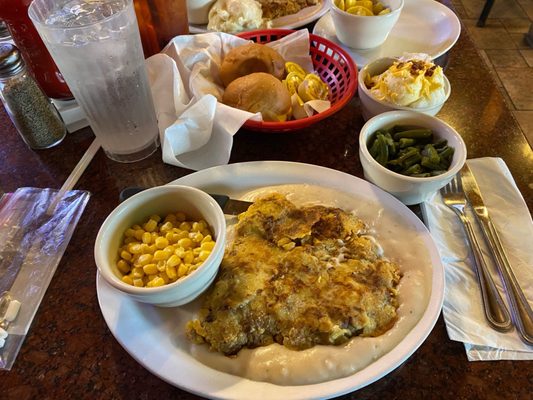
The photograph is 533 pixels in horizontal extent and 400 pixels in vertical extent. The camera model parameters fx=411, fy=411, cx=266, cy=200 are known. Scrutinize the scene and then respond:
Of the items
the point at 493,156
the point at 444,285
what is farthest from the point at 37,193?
the point at 493,156

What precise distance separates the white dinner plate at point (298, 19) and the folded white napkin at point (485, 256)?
71 centimetres

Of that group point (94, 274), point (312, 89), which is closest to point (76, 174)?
point (94, 274)

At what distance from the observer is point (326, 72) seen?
119 cm

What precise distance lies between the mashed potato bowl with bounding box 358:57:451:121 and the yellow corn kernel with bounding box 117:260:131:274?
0.65 meters

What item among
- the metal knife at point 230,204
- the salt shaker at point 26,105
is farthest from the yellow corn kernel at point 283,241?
the salt shaker at point 26,105

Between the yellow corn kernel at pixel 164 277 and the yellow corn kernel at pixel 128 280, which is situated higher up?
the yellow corn kernel at pixel 128 280

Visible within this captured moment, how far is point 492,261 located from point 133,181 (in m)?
0.79

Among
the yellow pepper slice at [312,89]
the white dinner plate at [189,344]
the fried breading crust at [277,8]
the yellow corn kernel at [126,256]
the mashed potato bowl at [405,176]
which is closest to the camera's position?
the white dinner plate at [189,344]

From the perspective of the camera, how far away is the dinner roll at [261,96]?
976 mm

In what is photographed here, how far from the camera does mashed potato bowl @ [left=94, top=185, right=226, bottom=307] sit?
0.62 meters

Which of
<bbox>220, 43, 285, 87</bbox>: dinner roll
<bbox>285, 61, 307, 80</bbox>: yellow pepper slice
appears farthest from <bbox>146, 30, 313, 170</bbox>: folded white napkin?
<bbox>285, 61, 307, 80</bbox>: yellow pepper slice

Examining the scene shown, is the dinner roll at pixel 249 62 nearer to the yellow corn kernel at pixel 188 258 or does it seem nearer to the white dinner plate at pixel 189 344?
the white dinner plate at pixel 189 344

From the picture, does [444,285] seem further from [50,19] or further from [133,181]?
[50,19]

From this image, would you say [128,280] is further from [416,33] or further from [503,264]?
[416,33]
